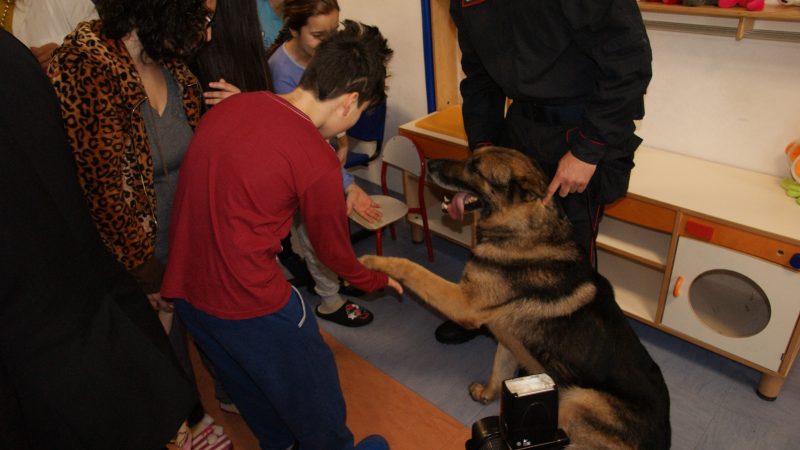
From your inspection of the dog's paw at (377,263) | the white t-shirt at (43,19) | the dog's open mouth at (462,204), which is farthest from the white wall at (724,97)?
the white t-shirt at (43,19)

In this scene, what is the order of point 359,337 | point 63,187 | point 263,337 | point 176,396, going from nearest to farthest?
point 63,187 → point 176,396 → point 263,337 → point 359,337

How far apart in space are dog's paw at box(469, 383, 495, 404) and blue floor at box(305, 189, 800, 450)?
0.12 feet

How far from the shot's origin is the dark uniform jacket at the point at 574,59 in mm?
2004

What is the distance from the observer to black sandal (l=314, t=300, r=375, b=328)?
3.43 m

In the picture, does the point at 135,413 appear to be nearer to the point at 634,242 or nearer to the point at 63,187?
the point at 63,187

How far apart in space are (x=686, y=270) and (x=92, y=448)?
2.68 m

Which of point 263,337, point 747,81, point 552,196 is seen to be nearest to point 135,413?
point 263,337

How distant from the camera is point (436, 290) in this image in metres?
2.35

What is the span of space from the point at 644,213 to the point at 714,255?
0.38 meters

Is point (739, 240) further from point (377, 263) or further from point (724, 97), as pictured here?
point (377, 263)

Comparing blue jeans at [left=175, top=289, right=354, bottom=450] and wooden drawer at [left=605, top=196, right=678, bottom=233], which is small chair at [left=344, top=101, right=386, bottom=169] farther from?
blue jeans at [left=175, top=289, right=354, bottom=450]

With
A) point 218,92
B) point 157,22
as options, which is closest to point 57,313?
point 157,22

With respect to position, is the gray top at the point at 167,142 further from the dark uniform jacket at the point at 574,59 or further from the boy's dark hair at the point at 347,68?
the dark uniform jacket at the point at 574,59

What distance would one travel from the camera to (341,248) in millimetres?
1743
